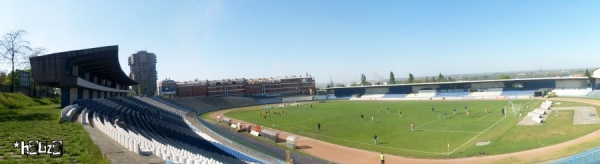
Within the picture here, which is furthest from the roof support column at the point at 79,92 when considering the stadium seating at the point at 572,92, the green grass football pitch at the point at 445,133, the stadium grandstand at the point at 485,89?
the stadium seating at the point at 572,92

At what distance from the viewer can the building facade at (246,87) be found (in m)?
125

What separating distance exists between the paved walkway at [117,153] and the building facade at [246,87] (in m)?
111

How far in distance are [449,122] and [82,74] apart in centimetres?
4039

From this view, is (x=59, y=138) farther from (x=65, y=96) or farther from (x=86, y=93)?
(x=86, y=93)

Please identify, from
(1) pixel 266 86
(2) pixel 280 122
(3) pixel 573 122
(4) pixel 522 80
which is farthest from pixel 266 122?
(1) pixel 266 86

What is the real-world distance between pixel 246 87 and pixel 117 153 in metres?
119

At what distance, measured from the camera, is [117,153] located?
11.5m

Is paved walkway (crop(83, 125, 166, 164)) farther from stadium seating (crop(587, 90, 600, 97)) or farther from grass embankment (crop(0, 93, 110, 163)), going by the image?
stadium seating (crop(587, 90, 600, 97))

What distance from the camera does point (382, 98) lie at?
94.6m

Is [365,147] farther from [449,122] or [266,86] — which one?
[266,86]

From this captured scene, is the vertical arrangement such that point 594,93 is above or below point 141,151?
below

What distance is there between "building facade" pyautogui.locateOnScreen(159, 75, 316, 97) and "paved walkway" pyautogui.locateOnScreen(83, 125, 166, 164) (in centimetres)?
11134

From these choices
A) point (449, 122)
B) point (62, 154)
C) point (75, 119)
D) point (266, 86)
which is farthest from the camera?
point (266, 86)

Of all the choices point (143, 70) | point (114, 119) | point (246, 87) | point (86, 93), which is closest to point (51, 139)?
point (114, 119)
